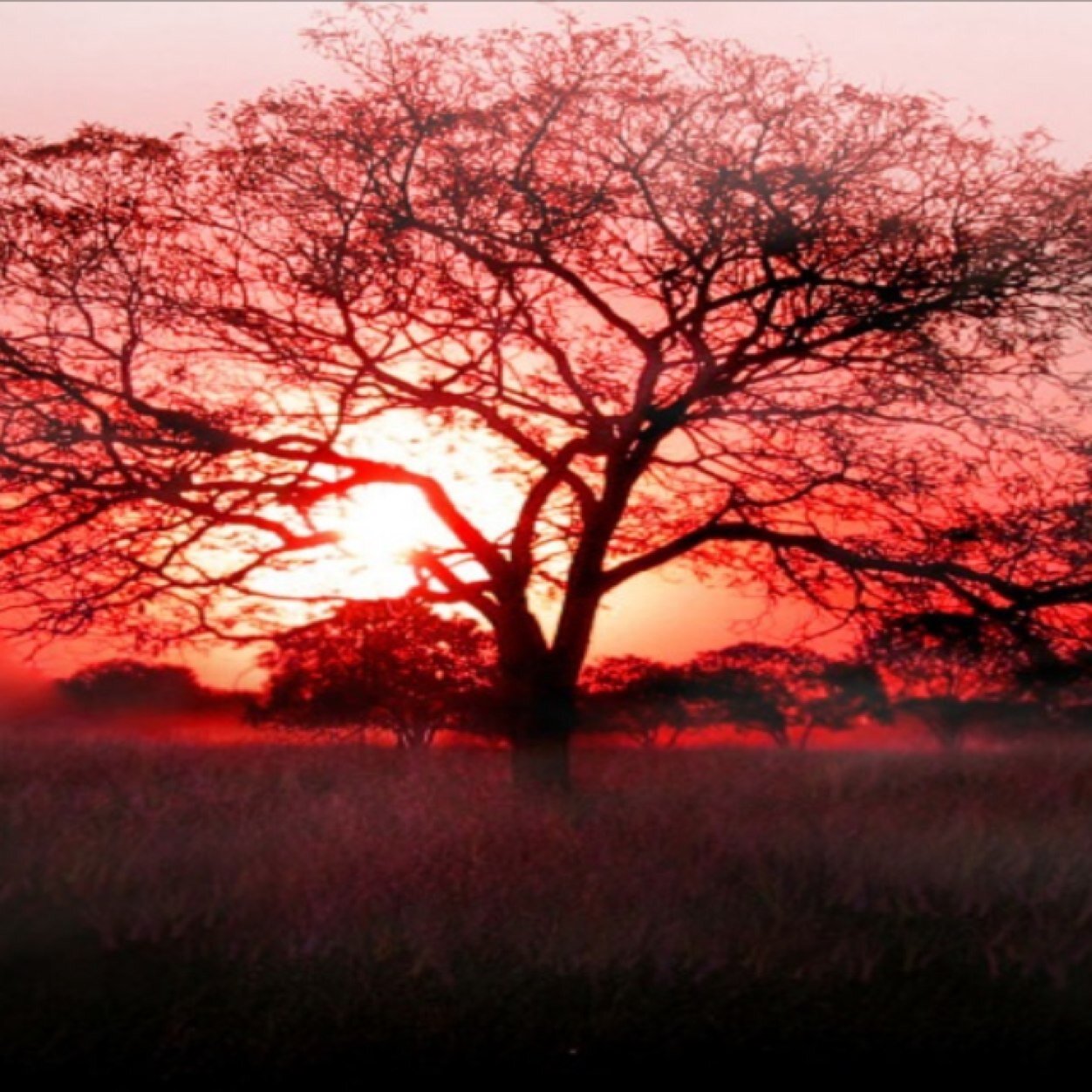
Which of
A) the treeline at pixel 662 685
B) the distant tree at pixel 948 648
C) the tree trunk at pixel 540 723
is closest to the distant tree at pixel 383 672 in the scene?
the treeline at pixel 662 685

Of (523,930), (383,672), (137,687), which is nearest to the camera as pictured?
(523,930)

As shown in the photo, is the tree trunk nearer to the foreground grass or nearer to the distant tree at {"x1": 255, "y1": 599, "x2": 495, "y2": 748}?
the distant tree at {"x1": 255, "y1": 599, "x2": 495, "y2": 748}

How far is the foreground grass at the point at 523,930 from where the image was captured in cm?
800

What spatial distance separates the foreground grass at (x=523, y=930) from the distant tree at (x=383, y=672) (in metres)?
3.43

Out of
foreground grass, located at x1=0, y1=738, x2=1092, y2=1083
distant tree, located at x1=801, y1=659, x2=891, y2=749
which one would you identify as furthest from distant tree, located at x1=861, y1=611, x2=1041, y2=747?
distant tree, located at x1=801, y1=659, x2=891, y2=749

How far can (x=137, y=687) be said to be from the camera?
3278 centimetres

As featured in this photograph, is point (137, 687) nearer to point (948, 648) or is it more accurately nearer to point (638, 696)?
point (638, 696)

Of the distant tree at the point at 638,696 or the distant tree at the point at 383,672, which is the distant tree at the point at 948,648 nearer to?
the distant tree at the point at 383,672

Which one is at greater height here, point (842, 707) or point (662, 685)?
point (662, 685)

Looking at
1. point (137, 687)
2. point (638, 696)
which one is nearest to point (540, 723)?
point (137, 687)

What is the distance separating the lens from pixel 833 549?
1569cm

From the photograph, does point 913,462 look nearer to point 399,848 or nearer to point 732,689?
point 399,848

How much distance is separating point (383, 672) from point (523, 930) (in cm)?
1132

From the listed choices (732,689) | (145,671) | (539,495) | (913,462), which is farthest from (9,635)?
(732,689)
